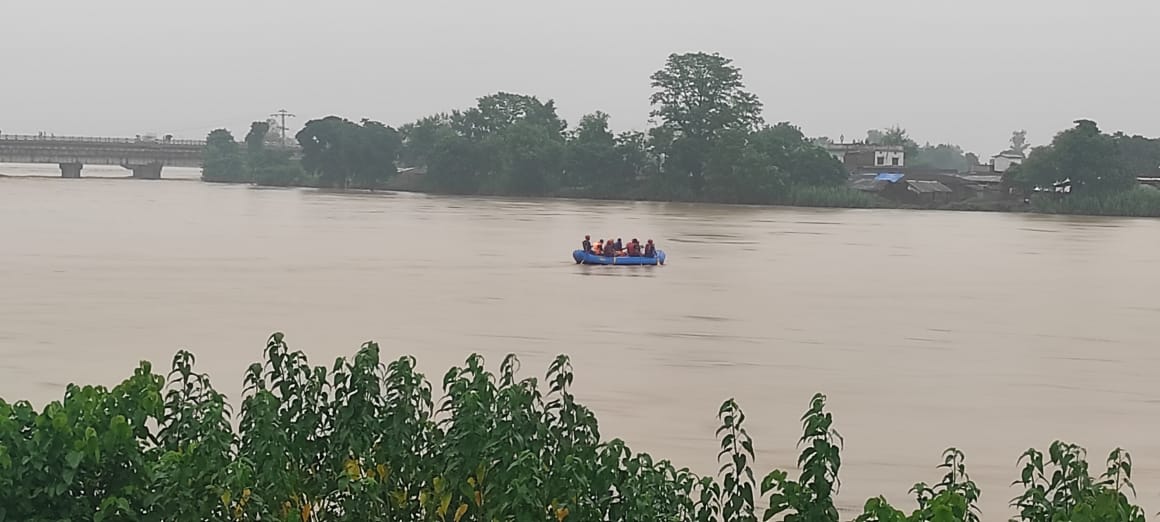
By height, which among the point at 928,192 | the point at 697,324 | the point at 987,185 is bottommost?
the point at 697,324

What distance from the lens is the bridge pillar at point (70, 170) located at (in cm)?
7194

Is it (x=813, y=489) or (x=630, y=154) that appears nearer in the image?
(x=813, y=489)

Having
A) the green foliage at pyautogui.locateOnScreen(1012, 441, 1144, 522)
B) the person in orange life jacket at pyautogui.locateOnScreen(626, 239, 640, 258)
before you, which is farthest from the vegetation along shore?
the green foliage at pyautogui.locateOnScreen(1012, 441, 1144, 522)

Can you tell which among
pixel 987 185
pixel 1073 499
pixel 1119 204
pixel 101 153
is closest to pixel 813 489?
pixel 1073 499

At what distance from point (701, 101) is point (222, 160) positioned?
1178 inches

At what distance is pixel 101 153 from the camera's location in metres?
70.6

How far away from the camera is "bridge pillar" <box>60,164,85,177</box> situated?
71.9 m

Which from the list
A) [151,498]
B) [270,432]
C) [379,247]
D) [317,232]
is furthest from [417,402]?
[317,232]

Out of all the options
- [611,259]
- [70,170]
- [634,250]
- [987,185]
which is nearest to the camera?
[611,259]

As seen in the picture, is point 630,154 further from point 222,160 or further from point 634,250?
point 634,250

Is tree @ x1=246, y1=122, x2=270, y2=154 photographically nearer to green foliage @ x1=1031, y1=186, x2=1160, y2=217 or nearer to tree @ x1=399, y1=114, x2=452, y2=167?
tree @ x1=399, y1=114, x2=452, y2=167

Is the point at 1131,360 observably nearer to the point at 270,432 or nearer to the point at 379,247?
the point at 270,432

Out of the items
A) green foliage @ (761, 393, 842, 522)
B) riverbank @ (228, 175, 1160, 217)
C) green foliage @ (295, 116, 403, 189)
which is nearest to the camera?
green foliage @ (761, 393, 842, 522)

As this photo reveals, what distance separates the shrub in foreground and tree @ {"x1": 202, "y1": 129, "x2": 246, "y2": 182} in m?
70.4
